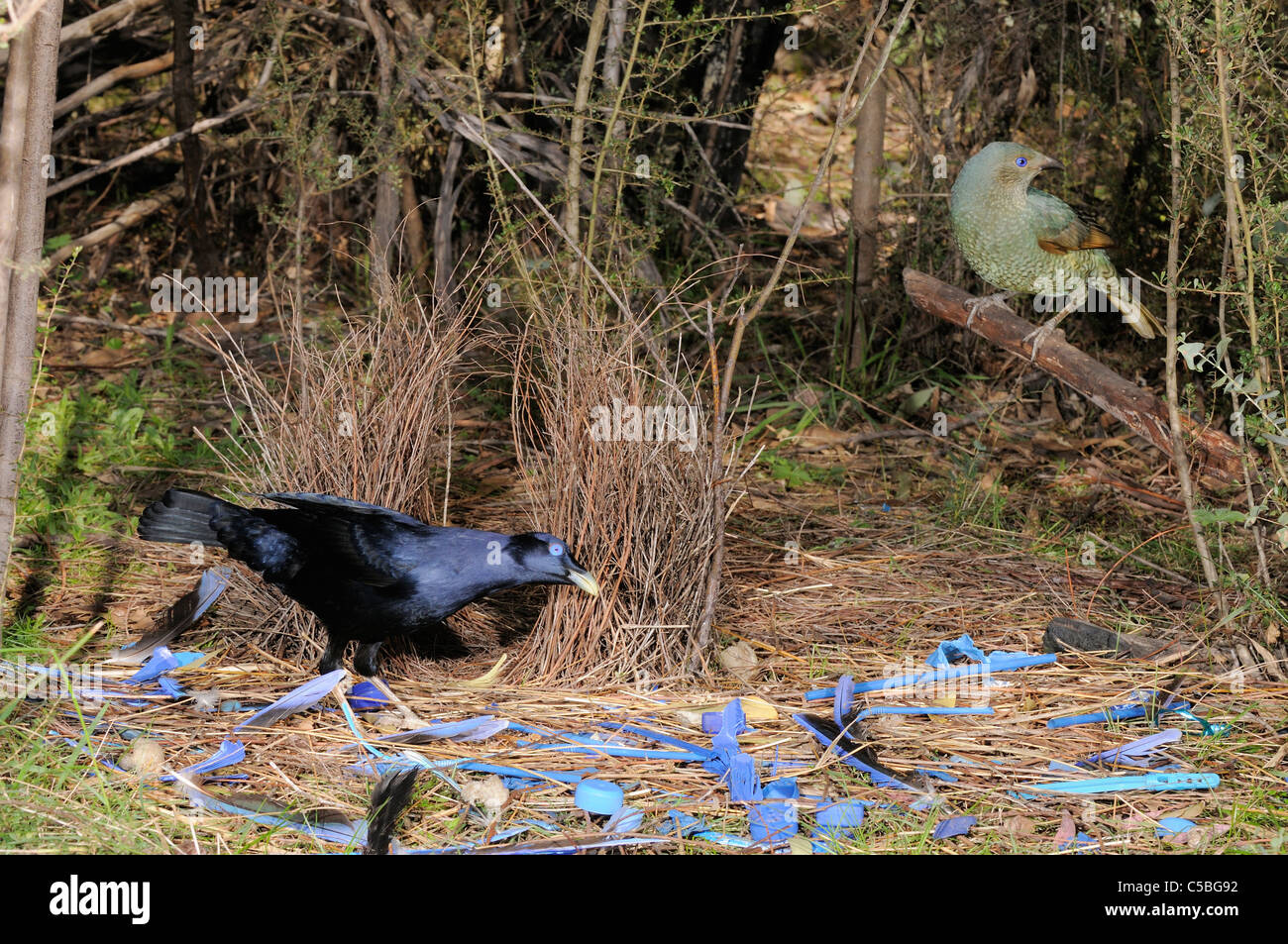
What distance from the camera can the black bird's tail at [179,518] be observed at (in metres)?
3.41

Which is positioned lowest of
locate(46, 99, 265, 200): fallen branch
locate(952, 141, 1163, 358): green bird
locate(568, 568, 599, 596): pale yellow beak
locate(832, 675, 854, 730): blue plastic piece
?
locate(832, 675, 854, 730): blue plastic piece

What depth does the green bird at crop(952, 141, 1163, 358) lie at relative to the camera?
4.31m

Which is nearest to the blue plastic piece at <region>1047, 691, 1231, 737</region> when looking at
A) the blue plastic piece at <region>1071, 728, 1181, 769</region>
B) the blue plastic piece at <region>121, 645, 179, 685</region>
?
the blue plastic piece at <region>1071, 728, 1181, 769</region>

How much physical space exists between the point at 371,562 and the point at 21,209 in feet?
3.68

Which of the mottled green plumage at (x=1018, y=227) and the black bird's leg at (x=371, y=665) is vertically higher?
the mottled green plumage at (x=1018, y=227)

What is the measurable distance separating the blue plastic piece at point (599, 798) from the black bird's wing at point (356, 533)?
31.5 inches

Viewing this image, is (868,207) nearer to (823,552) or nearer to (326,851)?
(823,552)

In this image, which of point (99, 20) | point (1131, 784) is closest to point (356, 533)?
point (1131, 784)

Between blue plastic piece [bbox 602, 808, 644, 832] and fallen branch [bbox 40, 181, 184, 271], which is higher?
fallen branch [bbox 40, 181, 184, 271]

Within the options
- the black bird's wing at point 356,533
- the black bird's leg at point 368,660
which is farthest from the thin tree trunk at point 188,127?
the black bird's leg at point 368,660

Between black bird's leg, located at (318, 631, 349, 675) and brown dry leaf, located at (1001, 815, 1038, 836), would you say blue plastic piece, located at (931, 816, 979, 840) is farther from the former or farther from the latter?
black bird's leg, located at (318, 631, 349, 675)

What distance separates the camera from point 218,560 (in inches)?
158

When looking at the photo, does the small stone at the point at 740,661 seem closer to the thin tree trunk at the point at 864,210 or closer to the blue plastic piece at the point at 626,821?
the blue plastic piece at the point at 626,821

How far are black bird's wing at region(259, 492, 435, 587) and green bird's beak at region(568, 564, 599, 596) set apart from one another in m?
0.39
